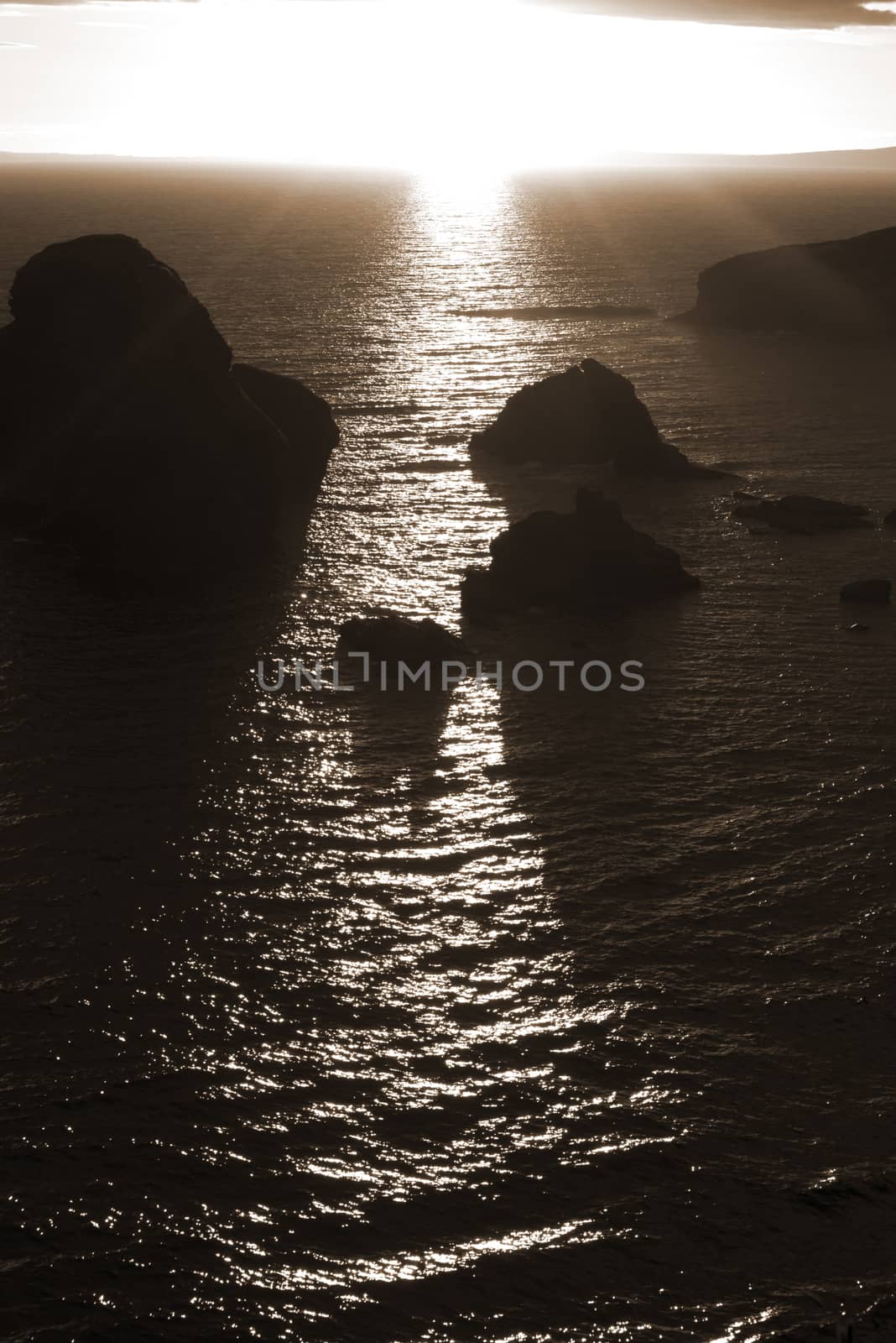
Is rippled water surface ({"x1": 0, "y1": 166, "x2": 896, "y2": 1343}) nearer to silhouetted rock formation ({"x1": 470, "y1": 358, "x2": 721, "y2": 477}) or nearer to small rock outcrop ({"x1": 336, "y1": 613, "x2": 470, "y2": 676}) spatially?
small rock outcrop ({"x1": 336, "y1": 613, "x2": 470, "y2": 676})

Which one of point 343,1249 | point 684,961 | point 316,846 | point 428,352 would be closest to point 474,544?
point 316,846

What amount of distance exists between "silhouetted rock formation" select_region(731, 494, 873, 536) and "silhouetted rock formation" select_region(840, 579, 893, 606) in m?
10.00

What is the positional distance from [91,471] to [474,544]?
59.5 ft

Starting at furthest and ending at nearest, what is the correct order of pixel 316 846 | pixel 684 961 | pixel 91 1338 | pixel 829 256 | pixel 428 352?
pixel 829 256 → pixel 428 352 → pixel 316 846 → pixel 684 961 → pixel 91 1338

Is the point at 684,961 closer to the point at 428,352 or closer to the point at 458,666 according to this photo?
the point at 458,666

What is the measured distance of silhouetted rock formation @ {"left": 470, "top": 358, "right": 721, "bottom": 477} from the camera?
77.7m

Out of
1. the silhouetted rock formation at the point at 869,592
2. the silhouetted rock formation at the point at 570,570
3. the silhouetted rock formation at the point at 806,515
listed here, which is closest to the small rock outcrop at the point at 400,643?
the silhouetted rock formation at the point at 570,570

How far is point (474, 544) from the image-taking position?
2562 inches

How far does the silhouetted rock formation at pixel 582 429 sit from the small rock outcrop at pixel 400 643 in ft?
97.8

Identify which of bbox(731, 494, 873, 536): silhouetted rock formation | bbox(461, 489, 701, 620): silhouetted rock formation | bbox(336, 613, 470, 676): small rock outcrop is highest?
bbox(731, 494, 873, 536): silhouetted rock formation

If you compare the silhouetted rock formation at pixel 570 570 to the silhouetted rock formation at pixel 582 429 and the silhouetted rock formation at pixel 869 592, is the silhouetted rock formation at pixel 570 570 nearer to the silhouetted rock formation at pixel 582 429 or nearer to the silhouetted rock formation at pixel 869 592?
the silhouetted rock formation at pixel 869 592

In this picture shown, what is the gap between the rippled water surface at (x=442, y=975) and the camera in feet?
82.5

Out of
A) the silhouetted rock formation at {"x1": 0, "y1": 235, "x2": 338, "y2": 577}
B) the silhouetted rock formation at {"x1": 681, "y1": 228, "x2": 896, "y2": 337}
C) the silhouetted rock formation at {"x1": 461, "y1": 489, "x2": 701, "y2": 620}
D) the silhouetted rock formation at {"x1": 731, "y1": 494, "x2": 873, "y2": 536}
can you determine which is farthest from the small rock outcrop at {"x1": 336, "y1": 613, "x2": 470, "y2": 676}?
the silhouetted rock formation at {"x1": 681, "y1": 228, "x2": 896, "y2": 337}

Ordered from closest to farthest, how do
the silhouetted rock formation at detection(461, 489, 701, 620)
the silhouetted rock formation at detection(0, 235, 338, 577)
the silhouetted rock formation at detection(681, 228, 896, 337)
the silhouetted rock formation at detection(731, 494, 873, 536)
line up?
1. the silhouetted rock formation at detection(461, 489, 701, 620)
2. the silhouetted rock formation at detection(0, 235, 338, 577)
3. the silhouetted rock formation at detection(731, 494, 873, 536)
4. the silhouetted rock formation at detection(681, 228, 896, 337)
